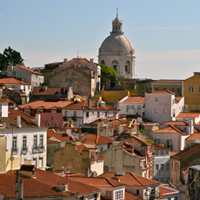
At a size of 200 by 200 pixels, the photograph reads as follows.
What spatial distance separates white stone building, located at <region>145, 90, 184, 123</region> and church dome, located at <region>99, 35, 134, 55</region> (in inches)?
1905

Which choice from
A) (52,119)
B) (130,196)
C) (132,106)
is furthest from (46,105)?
(130,196)

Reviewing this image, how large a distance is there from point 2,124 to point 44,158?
20.2ft

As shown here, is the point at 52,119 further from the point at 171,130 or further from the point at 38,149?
the point at 38,149

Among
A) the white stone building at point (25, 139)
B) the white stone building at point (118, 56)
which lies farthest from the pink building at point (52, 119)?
the white stone building at point (118, 56)

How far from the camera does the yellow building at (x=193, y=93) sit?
109062 millimetres

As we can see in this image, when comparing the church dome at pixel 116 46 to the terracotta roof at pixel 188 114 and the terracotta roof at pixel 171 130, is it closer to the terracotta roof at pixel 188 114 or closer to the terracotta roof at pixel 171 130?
the terracotta roof at pixel 188 114

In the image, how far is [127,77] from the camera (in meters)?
143

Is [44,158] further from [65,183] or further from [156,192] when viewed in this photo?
[65,183]

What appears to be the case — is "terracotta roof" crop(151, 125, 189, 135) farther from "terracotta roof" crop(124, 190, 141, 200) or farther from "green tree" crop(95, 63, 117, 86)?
"green tree" crop(95, 63, 117, 86)

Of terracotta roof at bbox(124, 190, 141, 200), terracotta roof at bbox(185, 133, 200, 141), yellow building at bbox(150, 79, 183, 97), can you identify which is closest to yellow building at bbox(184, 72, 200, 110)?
yellow building at bbox(150, 79, 183, 97)

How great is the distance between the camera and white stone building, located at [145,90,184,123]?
97250 millimetres

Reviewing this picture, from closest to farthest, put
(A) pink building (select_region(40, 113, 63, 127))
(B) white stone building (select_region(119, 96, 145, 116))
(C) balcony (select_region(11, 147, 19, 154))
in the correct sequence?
1. (C) balcony (select_region(11, 147, 19, 154))
2. (A) pink building (select_region(40, 113, 63, 127))
3. (B) white stone building (select_region(119, 96, 145, 116))

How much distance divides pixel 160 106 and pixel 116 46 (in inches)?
1976

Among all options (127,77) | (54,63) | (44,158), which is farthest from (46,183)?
(127,77)
